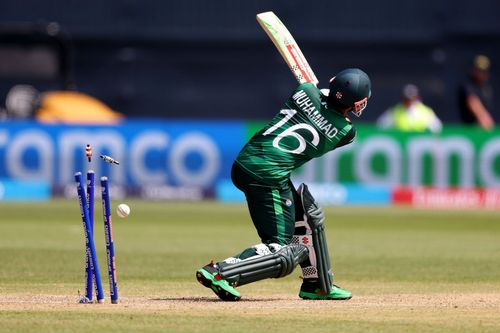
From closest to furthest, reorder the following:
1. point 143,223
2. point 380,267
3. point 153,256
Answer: point 380,267
point 153,256
point 143,223

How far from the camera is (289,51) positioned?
9.47 metres

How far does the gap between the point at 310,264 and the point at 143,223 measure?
7.65 m

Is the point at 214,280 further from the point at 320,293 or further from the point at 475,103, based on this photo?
the point at 475,103

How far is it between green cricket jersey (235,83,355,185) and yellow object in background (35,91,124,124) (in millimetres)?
14139

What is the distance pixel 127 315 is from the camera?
7840mm

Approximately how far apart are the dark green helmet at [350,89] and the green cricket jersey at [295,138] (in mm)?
115

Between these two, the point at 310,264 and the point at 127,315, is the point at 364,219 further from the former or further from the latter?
the point at 127,315

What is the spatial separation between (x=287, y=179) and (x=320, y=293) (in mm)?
796

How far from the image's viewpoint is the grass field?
7.68m

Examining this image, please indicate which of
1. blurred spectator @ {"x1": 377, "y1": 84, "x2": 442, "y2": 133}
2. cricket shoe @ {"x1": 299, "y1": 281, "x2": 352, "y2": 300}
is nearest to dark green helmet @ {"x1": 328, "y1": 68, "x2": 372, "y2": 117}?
cricket shoe @ {"x1": 299, "y1": 281, "x2": 352, "y2": 300}

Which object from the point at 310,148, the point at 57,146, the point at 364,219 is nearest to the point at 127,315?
the point at 310,148

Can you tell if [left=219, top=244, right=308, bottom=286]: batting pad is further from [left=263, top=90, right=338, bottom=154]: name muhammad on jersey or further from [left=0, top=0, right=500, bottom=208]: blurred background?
[left=0, top=0, right=500, bottom=208]: blurred background

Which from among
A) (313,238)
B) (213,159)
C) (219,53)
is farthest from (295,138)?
(219,53)

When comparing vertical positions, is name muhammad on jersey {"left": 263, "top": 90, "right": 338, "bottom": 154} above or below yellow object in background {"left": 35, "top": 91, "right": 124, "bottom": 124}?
below
